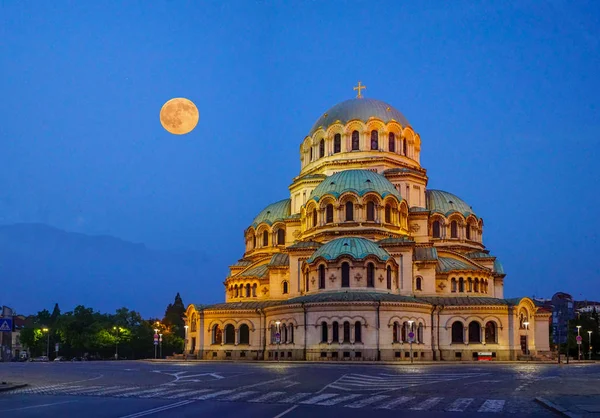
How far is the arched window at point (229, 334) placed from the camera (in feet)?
233

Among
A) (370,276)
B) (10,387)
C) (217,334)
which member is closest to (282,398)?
(10,387)

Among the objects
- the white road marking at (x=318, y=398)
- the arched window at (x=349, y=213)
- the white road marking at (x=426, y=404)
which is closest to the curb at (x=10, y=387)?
the white road marking at (x=318, y=398)

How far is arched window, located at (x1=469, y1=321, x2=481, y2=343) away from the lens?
66.0 m

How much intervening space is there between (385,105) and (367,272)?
23.3 metres

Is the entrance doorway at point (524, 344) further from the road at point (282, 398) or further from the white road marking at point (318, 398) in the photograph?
the white road marking at point (318, 398)

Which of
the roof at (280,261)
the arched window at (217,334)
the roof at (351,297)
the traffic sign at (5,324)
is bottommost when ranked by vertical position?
the arched window at (217,334)

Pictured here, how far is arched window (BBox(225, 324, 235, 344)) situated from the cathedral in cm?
10

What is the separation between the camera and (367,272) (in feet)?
208

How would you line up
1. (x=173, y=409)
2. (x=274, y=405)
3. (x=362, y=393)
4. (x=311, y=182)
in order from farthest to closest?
(x=311, y=182) < (x=362, y=393) < (x=274, y=405) < (x=173, y=409)

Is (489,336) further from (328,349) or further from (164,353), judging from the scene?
(164,353)

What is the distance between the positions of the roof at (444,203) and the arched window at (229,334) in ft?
77.1

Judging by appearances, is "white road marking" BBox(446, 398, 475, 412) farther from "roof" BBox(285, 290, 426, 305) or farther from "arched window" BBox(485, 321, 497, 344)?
"arched window" BBox(485, 321, 497, 344)

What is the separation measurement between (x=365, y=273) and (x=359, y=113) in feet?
68.2

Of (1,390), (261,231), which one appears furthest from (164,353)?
(1,390)
